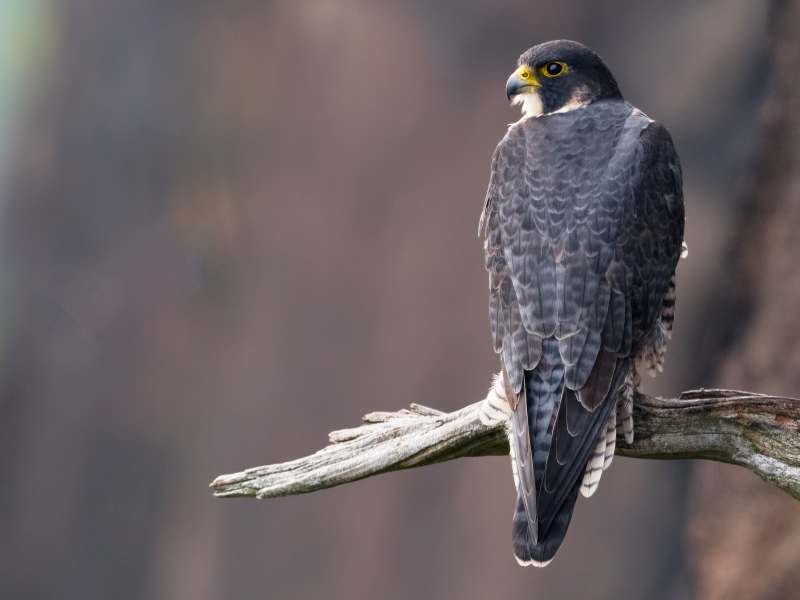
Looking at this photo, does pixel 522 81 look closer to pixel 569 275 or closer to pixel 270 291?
pixel 569 275

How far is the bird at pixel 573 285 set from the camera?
2.17 metres

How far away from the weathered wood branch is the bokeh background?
1436 mm

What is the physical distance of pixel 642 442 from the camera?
2.53m

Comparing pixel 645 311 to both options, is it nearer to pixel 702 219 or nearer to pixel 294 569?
pixel 702 219

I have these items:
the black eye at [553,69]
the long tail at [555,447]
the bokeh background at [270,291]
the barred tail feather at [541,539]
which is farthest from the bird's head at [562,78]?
the barred tail feather at [541,539]

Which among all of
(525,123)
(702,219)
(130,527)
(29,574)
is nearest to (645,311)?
(525,123)

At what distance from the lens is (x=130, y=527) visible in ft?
14.5

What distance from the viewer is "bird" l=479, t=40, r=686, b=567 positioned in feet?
7.12

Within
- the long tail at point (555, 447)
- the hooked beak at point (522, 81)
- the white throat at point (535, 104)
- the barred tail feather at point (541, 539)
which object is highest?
the hooked beak at point (522, 81)

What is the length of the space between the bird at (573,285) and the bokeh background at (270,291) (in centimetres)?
137

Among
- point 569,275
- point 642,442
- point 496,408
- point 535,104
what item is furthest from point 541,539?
point 535,104

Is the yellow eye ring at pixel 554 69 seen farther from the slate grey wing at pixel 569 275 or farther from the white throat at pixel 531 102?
the slate grey wing at pixel 569 275

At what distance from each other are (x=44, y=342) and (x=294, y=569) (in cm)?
193

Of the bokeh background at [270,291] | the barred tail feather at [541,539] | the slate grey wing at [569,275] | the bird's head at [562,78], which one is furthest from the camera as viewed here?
the bokeh background at [270,291]
